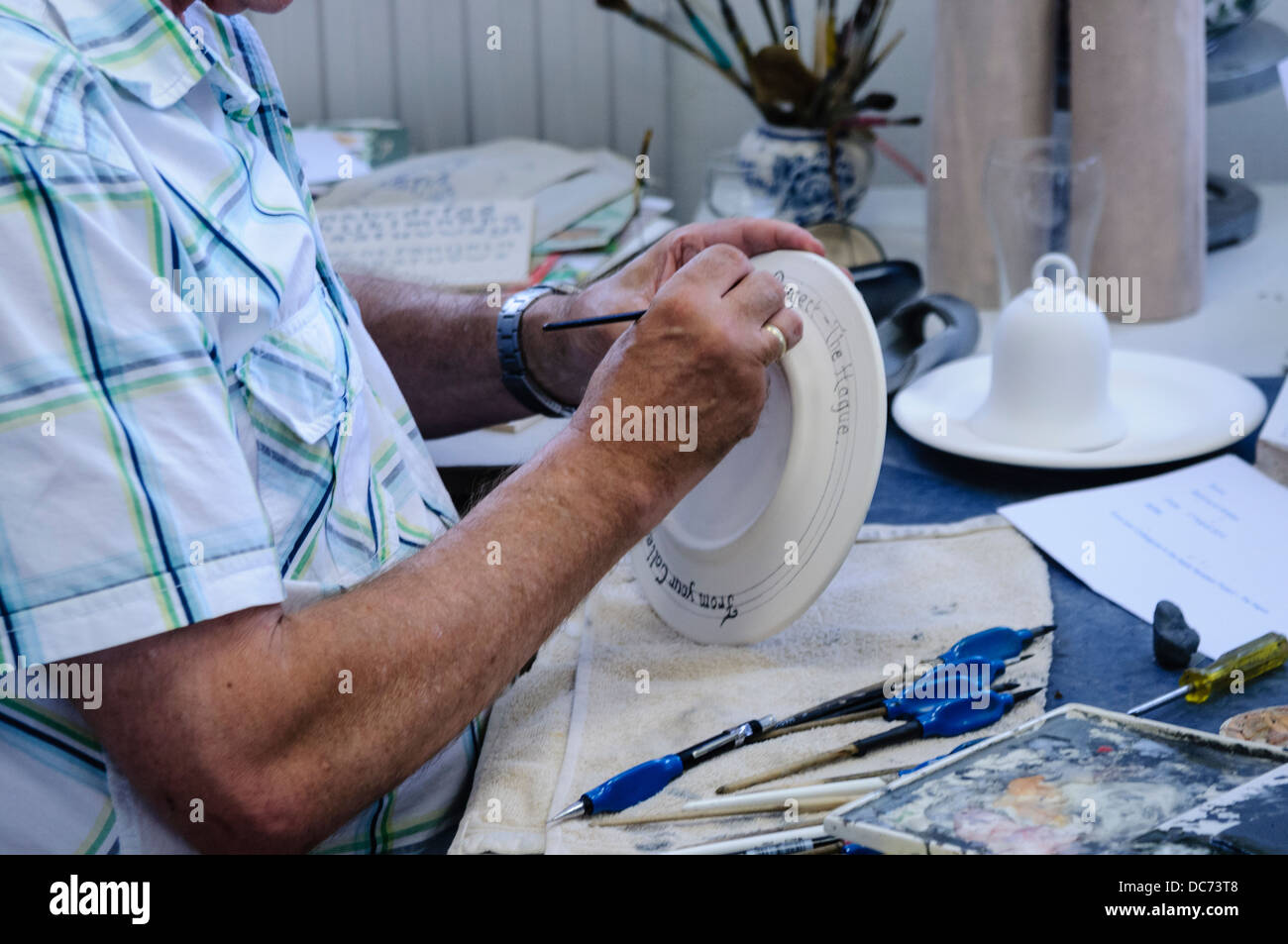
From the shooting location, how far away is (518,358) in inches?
44.2

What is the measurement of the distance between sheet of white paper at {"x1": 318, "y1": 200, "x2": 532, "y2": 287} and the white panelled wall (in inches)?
→ 20.3

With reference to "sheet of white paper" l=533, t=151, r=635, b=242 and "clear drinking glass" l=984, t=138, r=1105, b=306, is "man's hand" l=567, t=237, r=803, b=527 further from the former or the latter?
"sheet of white paper" l=533, t=151, r=635, b=242

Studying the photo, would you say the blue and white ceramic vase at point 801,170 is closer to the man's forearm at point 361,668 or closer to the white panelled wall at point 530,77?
the white panelled wall at point 530,77

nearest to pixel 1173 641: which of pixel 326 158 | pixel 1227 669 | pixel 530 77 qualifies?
pixel 1227 669

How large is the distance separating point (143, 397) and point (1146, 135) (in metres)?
1.14

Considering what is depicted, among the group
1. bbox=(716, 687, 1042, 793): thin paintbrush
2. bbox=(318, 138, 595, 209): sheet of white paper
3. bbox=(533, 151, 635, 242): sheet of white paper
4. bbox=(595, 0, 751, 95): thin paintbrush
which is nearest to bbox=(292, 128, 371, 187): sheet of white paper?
bbox=(318, 138, 595, 209): sheet of white paper

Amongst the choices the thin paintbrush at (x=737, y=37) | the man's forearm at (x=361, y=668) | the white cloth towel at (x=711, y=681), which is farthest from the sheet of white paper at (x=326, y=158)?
the man's forearm at (x=361, y=668)

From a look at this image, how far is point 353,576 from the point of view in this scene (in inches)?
31.4

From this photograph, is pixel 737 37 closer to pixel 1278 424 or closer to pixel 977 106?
pixel 977 106
